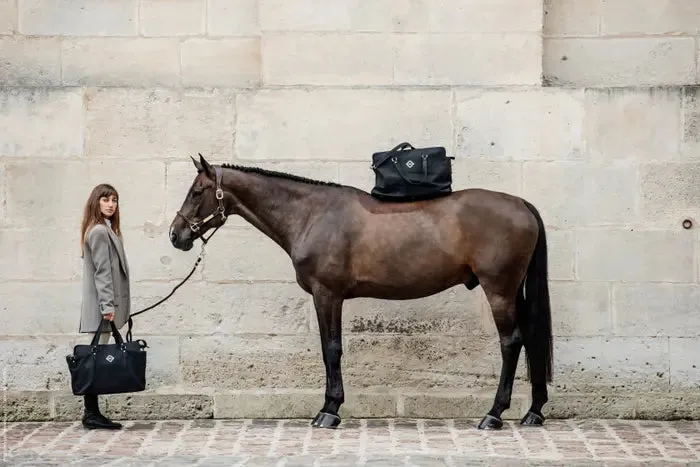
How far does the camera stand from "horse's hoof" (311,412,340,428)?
8.38 meters

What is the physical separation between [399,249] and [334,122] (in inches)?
48.7

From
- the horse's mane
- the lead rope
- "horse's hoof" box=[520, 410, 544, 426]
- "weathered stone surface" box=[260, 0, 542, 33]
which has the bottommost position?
"horse's hoof" box=[520, 410, 544, 426]

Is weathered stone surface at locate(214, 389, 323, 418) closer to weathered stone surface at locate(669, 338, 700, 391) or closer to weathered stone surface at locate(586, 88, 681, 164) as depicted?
weathered stone surface at locate(669, 338, 700, 391)

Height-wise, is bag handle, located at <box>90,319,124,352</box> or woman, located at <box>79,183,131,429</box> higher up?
woman, located at <box>79,183,131,429</box>

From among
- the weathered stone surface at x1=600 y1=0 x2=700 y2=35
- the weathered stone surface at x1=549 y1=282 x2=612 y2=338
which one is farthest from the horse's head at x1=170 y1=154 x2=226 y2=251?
the weathered stone surface at x1=600 y1=0 x2=700 y2=35

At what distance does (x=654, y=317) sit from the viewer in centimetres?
892

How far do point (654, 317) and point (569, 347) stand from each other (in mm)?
630

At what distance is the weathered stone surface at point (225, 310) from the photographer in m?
9.03

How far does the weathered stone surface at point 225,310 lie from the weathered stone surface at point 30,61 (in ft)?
5.75

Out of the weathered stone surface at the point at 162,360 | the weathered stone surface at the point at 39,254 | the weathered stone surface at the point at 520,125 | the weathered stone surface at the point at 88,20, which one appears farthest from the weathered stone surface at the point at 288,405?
the weathered stone surface at the point at 88,20

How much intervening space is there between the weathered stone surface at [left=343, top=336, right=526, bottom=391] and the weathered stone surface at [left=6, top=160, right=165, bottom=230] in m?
1.73

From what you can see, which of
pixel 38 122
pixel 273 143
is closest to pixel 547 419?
pixel 273 143

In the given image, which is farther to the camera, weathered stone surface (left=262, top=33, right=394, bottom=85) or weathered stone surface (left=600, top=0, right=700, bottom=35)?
weathered stone surface (left=600, top=0, right=700, bottom=35)

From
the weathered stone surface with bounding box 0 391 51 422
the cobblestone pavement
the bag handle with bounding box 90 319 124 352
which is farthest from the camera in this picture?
the weathered stone surface with bounding box 0 391 51 422
